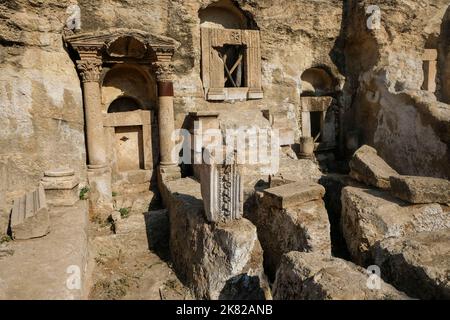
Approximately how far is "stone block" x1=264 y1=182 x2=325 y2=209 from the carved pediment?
172 inches

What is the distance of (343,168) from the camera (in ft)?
36.7

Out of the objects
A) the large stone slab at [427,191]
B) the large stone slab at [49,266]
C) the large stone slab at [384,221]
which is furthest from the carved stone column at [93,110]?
the large stone slab at [427,191]

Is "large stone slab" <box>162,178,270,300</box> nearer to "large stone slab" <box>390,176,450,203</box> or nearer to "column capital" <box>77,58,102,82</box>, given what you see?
"large stone slab" <box>390,176,450,203</box>

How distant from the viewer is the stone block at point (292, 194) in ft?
20.1

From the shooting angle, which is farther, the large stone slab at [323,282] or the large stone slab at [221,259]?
the large stone slab at [221,259]

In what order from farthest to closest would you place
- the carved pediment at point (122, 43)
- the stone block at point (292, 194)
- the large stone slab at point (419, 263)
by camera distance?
the carved pediment at point (122, 43)
the stone block at point (292, 194)
the large stone slab at point (419, 263)

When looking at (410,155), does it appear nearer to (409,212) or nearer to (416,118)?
(416,118)

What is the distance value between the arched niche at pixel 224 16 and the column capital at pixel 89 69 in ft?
11.1

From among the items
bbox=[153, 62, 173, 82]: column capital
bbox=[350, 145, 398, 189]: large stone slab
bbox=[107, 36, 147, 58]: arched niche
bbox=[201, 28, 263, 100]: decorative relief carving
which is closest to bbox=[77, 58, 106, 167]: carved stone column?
bbox=[107, 36, 147, 58]: arched niche

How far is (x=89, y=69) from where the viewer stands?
7.74 metres

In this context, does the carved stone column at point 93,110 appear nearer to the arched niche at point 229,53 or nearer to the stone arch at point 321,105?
the arched niche at point 229,53

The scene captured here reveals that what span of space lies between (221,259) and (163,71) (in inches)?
199

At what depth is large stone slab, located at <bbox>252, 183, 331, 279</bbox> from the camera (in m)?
5.81

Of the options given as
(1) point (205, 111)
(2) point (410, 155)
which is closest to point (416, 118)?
(2) point (410, 155)
